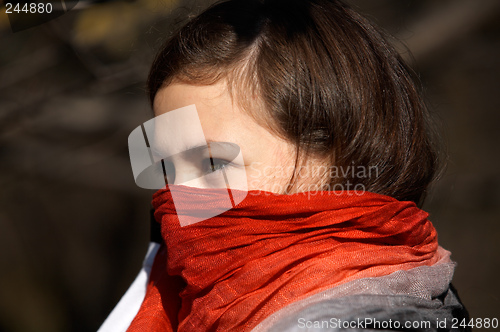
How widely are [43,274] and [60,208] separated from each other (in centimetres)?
45

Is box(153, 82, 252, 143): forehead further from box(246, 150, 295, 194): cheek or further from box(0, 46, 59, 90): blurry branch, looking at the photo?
box(0, 46, 59, 90): blurry branch

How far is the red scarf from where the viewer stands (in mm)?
995

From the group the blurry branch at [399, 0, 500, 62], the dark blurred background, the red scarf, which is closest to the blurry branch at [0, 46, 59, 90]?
the dark blurred background

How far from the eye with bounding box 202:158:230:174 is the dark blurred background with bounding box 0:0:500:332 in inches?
40.1

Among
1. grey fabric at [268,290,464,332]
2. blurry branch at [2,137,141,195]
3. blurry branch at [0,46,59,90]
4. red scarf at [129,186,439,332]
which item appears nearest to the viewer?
grey fabric at [268,290,464,332]

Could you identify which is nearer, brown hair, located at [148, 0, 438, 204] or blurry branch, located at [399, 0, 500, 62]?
brown hair, located at [148, 0, 438, 204]

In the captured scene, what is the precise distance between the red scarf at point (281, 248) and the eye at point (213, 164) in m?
0.07

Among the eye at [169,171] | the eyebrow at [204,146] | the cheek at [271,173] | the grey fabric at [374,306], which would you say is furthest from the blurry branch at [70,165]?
the grey fabric at [374,306]

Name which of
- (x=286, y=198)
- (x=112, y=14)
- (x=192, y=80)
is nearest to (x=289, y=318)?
(x=286, y=198)

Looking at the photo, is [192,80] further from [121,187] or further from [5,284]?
[5,284]

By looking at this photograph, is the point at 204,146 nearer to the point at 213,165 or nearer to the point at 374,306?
the point at 213,165

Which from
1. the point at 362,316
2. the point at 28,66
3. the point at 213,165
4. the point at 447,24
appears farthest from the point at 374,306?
the point at 28,66

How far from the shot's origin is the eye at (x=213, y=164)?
1.12 meters

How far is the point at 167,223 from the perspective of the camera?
1175 millimetres
